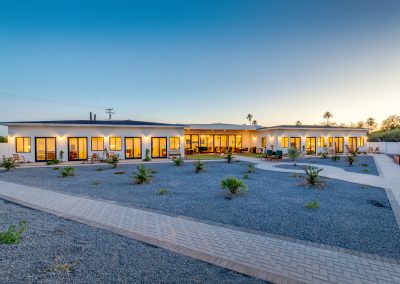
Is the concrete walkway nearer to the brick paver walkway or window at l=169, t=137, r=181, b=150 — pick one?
the brick paver walkway

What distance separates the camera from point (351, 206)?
6484 mm

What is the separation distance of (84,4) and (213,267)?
17641 millimetres

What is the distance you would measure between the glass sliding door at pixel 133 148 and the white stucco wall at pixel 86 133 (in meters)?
0.31

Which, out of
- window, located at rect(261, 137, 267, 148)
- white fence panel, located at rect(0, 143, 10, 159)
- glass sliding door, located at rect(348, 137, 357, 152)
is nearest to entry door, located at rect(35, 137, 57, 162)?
white fence panel, located at rect(0, 143, 10, 159)

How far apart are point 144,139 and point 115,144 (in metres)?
2.81

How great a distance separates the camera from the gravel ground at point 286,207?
4434 millimetres

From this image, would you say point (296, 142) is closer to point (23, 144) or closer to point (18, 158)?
point (18, 158)

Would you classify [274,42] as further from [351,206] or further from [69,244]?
[69,244]

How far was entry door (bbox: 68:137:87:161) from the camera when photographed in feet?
67.5

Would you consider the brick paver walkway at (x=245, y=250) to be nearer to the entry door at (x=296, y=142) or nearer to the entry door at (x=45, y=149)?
the entry door at (x=45, y=149)

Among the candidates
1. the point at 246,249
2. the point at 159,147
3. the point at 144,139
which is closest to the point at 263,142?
the point at 159,147

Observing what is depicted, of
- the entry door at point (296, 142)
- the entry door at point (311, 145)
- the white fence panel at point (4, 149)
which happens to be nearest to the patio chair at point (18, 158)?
the white fence panel at point (4, 149)

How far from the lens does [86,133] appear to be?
20.7 metres

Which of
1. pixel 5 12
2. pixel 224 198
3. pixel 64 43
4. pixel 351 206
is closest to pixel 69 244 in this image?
pixel 224 198
